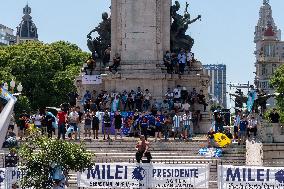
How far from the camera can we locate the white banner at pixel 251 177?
85.8 feet

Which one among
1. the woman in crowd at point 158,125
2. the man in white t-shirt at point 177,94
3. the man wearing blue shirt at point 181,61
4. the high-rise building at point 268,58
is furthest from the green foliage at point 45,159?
the high-rise building at point 268,58

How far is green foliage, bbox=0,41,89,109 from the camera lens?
231ft

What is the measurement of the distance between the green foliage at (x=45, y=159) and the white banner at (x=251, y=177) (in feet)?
16.0

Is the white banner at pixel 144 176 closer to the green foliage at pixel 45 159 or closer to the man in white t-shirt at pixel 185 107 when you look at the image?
the green foliage at pixel 45 159

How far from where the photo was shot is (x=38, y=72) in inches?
2822

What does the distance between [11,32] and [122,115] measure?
16216cm

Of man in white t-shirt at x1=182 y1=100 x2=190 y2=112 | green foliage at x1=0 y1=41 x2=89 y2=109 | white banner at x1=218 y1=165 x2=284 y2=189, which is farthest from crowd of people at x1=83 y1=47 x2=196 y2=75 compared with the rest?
green foliage at x1=0 y1=41 x2=89 y2=109

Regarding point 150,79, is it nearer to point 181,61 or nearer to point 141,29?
point 181,61

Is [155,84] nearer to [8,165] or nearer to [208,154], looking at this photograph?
[208,154]

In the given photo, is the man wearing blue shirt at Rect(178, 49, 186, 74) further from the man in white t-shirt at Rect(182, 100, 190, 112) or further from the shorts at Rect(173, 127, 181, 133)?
the shorts at Rect(173, 127, 181, 133)

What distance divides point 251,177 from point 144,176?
3248 millimetres

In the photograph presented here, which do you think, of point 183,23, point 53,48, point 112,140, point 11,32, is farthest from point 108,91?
point 11,32

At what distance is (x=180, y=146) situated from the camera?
113ft

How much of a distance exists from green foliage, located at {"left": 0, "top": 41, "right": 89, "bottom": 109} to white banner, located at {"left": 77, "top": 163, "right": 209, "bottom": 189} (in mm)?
42477
